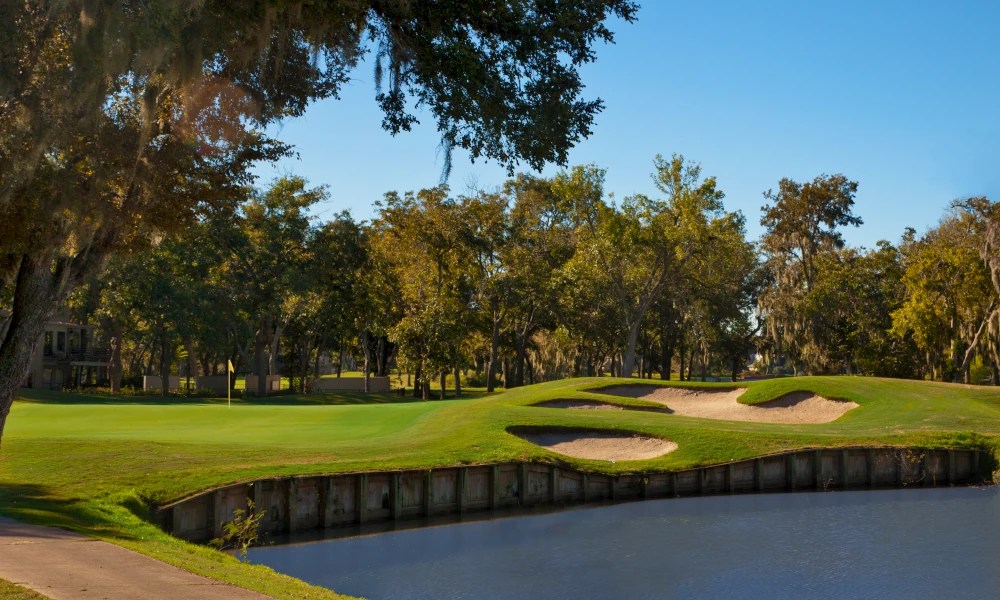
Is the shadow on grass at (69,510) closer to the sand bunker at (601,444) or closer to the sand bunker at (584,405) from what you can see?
the sand bunker at (601,444)

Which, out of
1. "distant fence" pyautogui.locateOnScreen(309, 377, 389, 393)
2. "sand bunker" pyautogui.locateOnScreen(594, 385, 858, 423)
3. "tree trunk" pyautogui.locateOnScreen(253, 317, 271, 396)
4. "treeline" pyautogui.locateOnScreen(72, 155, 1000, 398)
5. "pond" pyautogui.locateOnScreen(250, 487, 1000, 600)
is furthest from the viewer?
"distant fence" pyautogui.locateOnScreen(309, 377, 389, 393)

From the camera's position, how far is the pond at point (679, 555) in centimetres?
1590

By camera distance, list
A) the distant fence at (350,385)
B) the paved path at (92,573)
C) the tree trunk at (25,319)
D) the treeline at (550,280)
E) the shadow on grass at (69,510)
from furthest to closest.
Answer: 1. the distant fence at (350,385)
2. the treeline at (550,280)
3. the tree trunk at (25,319)
4. the shadow on grass at (69,510)
5. the paved path at (92,573)

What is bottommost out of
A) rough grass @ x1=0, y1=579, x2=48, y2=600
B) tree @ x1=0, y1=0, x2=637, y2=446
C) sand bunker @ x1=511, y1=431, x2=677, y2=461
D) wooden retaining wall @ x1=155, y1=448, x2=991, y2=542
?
wooden retaining wall @ x1=155, y1=448, x2=991, y2=542

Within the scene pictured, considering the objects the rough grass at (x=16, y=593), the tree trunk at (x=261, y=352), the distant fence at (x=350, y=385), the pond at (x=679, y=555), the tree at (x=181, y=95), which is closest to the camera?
the rough grass at (x=16, y=593)

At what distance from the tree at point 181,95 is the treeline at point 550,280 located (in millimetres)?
34710

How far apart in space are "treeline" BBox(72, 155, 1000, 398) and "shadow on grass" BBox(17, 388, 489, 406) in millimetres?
3629

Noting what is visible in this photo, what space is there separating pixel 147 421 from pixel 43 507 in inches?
678

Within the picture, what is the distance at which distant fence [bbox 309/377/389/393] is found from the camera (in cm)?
6712

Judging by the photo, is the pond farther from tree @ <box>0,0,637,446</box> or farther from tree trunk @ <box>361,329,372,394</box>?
tree trunk @ <box>361,329,372,394</box>

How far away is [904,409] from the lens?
33812mm

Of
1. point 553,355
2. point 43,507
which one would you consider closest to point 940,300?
point 553,355

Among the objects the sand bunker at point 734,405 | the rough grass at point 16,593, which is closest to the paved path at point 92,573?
the rough grass at point 16,593

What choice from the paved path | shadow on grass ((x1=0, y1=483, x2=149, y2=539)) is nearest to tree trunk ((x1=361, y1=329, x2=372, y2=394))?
shadow on grass ((x1=0, y1=483, x2=149, y2=539))
